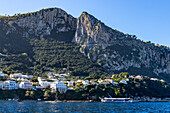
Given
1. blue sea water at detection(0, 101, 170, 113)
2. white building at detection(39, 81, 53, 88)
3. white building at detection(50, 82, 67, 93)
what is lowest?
blue sea water at detection(0, 101, 170, 113)

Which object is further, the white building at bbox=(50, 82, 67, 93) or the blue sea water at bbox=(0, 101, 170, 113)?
the white building at bbox=(50, 82, 67, 93)

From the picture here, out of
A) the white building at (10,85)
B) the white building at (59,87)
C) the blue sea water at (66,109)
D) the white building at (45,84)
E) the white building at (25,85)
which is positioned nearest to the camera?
Answer: the blue sea water at (66,109)

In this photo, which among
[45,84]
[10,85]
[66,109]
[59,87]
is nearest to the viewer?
[66,109]

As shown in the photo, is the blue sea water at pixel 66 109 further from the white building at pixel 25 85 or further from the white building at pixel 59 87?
the white building at pixel 59 87

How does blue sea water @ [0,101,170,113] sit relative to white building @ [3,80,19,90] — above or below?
below

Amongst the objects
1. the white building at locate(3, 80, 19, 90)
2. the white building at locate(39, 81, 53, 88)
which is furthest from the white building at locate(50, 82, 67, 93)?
the white building at locate(3, 80, 19, 90)

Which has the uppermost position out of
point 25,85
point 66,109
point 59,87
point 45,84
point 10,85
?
point 45,84

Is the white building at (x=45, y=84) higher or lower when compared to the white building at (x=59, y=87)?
higher

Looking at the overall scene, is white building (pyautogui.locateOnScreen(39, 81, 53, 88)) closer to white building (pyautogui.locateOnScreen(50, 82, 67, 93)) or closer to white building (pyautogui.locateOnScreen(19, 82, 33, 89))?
white building (pyautogui.locateOnScreen(50, 82, 67, 93))

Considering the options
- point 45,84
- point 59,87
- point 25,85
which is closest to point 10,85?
point 25,85

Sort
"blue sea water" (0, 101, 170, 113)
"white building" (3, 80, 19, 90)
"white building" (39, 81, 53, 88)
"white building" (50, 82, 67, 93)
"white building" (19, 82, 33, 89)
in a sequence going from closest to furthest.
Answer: "blue sea water" (0, 101, 170, 113)
"white building" (3, 80, 19, 90)
"white building" (19, 82, 33, 89)
"white building" (50, 82, 67, 93)
"white building" (39, 81, 53, 88)

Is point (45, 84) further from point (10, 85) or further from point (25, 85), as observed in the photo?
point (10, 85)

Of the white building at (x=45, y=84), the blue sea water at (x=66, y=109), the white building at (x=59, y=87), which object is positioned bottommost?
the blue sea water at (x=66, y=109)

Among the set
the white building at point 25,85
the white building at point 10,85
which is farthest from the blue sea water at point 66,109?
the white building at point 25,85
